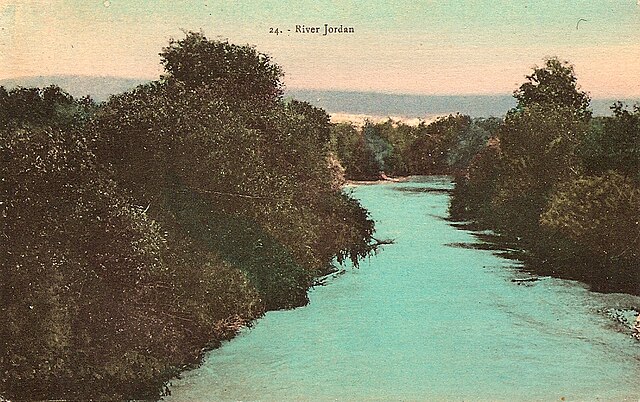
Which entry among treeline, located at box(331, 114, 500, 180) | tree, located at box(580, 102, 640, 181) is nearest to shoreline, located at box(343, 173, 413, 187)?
treeline, located at box(331, 114, 500, 180)

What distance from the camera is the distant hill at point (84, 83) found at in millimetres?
4773

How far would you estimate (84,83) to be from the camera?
4812 millimetres

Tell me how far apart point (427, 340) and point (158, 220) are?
2.08 metres

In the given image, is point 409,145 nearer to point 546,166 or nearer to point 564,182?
point 546,166

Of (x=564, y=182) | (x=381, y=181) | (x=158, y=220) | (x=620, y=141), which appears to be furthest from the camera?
(x=381, y=181)

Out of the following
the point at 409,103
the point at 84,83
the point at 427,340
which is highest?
the point at 84,83

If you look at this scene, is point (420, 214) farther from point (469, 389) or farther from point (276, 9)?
point (276, 9)

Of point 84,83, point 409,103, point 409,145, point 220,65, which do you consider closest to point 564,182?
point 409,145

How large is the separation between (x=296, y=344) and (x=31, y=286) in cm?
183

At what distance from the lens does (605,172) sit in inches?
195

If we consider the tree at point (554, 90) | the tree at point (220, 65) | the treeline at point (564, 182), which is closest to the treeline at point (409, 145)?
the treeline at point (564, 182)

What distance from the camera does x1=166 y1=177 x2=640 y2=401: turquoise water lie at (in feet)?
15.2

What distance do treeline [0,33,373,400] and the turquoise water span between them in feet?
0.82

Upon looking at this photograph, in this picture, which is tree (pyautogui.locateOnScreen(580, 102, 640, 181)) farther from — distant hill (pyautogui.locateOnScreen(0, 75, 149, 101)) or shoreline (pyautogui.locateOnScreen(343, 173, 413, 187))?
distant hill (pyautogui.locateOnScreen(0, 75, 149, 101))
